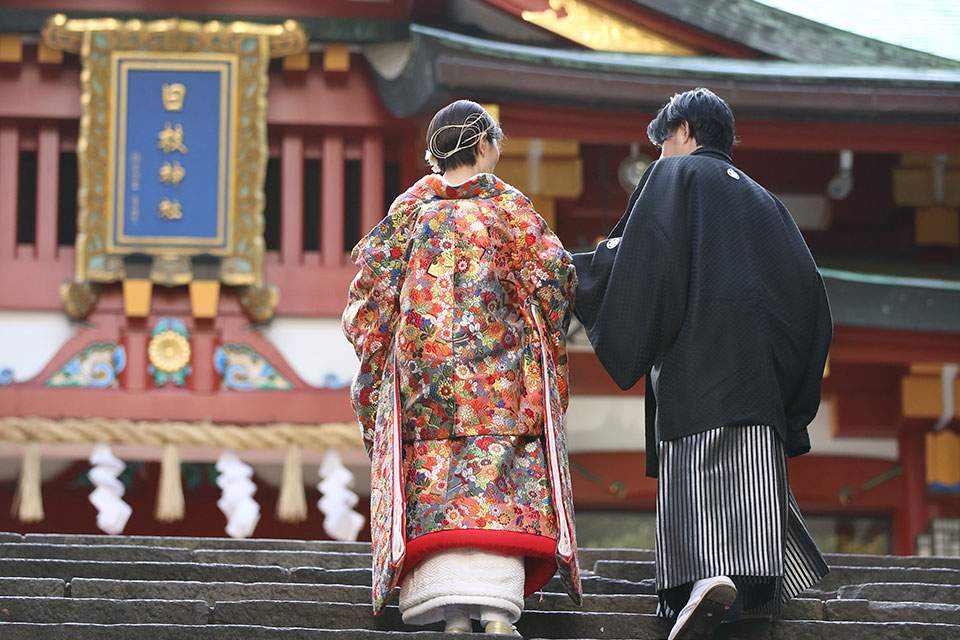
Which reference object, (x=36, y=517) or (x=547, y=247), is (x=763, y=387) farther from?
(x=36, y=517)

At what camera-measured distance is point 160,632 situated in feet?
14.1

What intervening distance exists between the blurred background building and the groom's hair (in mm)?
4772

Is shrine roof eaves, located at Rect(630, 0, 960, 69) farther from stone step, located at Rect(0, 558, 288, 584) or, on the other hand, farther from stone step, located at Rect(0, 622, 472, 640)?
stone step, located at Rect(0, 622, 472, 640)

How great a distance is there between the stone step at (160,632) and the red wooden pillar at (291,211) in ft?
22.0

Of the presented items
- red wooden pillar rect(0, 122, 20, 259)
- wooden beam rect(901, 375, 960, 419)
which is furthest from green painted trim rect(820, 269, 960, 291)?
red wooden pillar rect(0, 122, 20, 259)

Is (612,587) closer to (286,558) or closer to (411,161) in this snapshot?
(286,558)

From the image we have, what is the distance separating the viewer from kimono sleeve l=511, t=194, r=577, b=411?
5.03 meters

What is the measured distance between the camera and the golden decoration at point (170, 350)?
10.7 meters

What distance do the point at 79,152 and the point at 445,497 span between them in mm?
6624

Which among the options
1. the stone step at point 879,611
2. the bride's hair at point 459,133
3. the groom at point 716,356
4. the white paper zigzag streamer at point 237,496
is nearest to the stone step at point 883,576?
the stone step at point 879,611

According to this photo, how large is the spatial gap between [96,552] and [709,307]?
7.65ft

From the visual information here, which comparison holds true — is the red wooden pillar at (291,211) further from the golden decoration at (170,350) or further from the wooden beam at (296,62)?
the golden decoration at (170,350)

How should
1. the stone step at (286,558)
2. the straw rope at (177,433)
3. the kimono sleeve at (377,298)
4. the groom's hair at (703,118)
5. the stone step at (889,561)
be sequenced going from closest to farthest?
the kimono sleeve at (377,298), the groom's hair at (703,118), the stone step at (286,558), the stone step at (889,561), the straw rope at (177,433)

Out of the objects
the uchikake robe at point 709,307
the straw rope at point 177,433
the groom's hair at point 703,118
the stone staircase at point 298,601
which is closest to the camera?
the stone staircase at point 298,601
